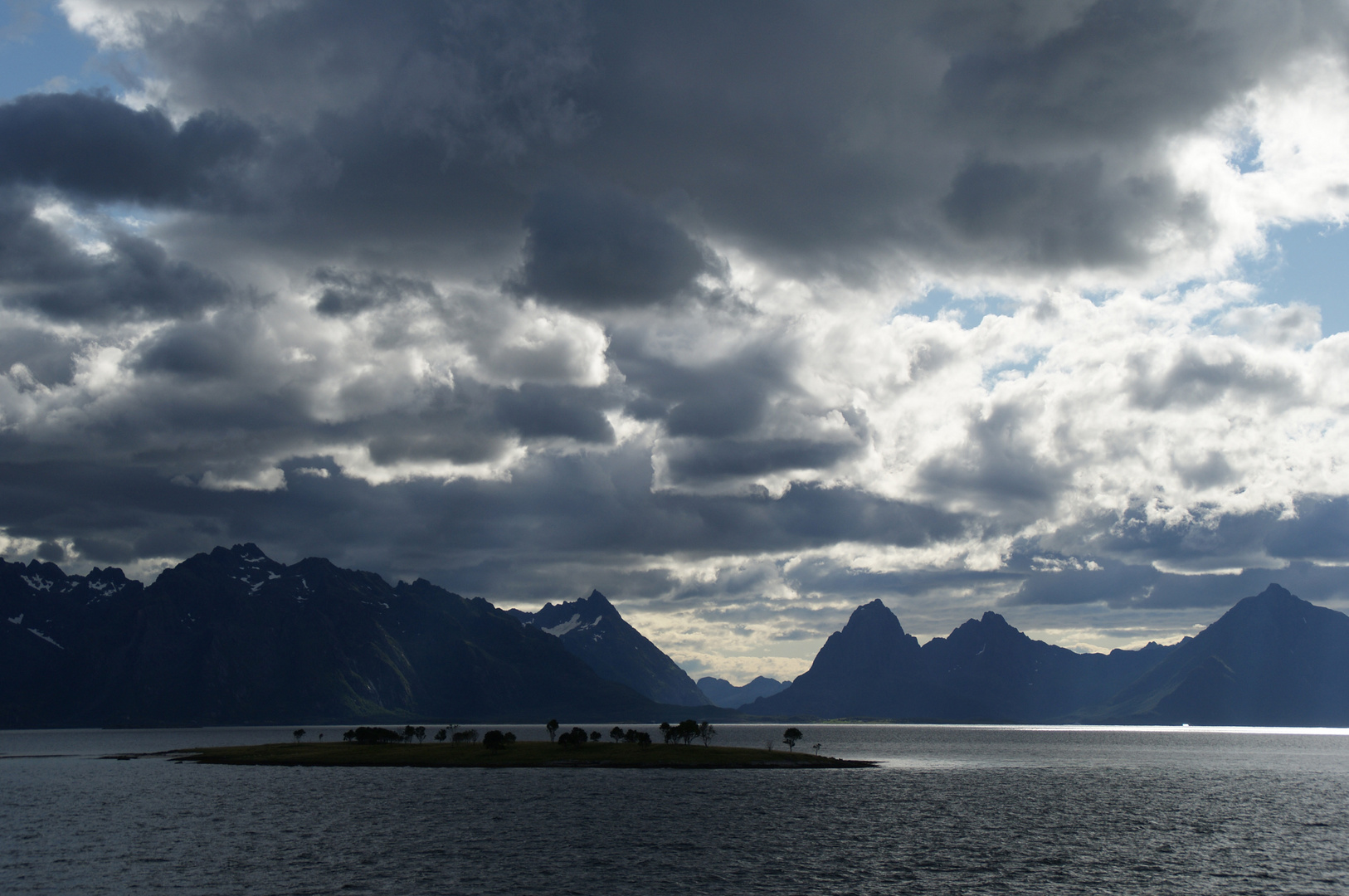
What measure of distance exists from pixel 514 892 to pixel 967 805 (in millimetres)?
103318

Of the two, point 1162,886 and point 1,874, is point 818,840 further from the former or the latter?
point 1,874

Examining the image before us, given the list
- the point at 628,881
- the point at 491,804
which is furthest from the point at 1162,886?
the point at 491,804

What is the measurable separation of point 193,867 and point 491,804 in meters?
65.7

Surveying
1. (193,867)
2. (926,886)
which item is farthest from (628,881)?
(193,867)

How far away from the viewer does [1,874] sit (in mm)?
100438

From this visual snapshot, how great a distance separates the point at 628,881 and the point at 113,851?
2467 inches

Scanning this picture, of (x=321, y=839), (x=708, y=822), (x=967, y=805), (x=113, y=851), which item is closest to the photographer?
(x=113, y=851)

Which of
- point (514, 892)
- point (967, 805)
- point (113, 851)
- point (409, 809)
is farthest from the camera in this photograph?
point (967, 805)

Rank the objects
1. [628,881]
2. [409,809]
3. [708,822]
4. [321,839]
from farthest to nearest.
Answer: [409,809]
[708,822]
[321,839]
[628,881]

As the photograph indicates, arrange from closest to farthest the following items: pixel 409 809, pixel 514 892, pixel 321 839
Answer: pixel 514 892 < pixel 321 839 < pixel 409 809

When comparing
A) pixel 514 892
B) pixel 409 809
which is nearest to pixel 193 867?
pixel 514 892

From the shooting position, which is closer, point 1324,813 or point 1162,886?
point 1162,886

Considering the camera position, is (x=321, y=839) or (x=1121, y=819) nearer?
(x=321, y=839)

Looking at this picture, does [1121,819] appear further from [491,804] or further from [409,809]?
[409,809]
